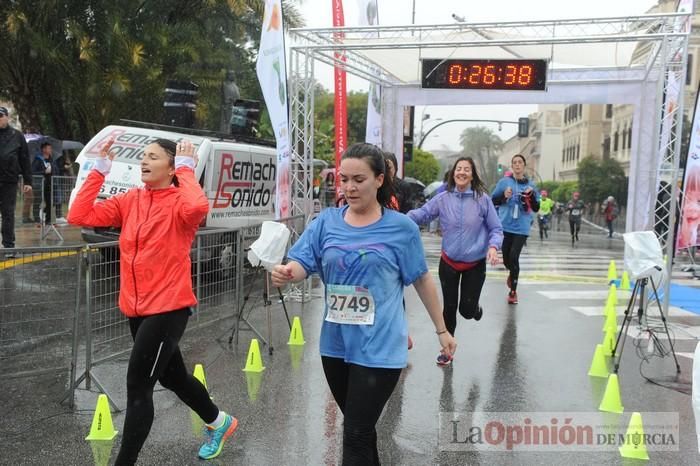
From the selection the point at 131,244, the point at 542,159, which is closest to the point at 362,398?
the point at 131,244

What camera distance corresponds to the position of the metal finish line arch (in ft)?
32.2

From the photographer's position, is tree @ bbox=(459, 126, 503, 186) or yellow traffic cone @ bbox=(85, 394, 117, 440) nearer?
yellow traffic cone @ bbox=(85, 394, 117, 440)

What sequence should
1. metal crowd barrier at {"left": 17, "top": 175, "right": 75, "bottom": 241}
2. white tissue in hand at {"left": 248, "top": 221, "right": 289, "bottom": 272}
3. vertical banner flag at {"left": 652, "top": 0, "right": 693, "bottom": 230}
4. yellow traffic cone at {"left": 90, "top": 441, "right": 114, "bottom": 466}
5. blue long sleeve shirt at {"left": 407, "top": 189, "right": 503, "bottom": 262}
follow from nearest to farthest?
yellow traffic cone at {"left": 90, "top": 441, "right": 114, "bottom": 466} < white tissue in hand at {"left": 248, "top": 221, "right": 289, "bottom": 272} < blue long sleeve shirt at {"left": 407, "top": 189, "right": 503, "bottom": 262} < vertical banner flag at {"left": 652, "top": 0, "right": 693, "bottom": 230} < metal crowd barrier at {"left": 17, "top": 175, "right": 75, "bottom": 241}

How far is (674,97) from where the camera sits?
35.3ft

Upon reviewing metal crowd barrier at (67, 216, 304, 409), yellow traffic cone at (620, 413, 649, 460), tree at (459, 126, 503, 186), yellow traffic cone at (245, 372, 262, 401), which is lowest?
yellow traffic cone at (245, 372, 262, 401)

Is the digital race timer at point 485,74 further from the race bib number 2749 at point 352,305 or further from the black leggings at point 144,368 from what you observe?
the race bib number 2749 at point 352,305

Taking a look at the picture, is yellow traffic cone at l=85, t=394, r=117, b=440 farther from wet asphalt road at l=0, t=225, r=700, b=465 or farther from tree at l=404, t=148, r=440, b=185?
tree at l=404, t=148, r=440, b=185

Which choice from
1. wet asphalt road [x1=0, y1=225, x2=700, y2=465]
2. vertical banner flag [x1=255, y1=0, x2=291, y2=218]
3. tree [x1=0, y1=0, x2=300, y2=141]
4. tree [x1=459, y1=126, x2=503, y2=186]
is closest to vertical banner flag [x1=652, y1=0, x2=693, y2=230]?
wet asphalt road [x1=0, y1=225, x2=700, y2=465]

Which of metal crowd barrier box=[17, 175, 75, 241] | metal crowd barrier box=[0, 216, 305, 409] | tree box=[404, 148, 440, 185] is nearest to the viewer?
metal crowd barrier box=[0, 216, 305, 409]

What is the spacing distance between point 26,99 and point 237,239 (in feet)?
54.3

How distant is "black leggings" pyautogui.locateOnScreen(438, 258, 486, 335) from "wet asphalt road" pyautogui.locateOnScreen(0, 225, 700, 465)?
49 cm

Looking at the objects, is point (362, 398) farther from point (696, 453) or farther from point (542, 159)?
point (542, 159)

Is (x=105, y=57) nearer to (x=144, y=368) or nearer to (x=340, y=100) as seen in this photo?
(x=340, y=100)

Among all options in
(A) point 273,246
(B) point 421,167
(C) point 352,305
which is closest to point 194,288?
(A) point 273,246
